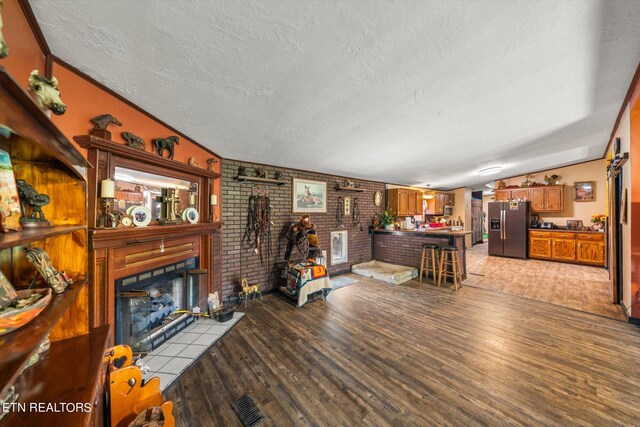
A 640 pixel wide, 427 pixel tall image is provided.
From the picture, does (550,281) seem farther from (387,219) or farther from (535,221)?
(387,219)

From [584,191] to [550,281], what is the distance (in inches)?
143

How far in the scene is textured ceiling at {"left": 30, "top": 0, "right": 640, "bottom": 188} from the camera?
1.31 metres

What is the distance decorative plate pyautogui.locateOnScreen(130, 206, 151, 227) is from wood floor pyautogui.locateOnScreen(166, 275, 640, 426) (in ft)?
4.76

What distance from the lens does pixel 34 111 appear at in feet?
2.35

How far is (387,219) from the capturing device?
602cm

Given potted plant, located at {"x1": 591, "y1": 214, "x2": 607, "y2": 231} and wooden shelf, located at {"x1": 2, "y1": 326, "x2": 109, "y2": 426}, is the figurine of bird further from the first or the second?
wooden shelf, located at {"x1": 2, "y1": 326, "x2": 109, "y2": 426}

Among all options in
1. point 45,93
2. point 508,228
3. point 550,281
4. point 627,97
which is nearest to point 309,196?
point 45,93

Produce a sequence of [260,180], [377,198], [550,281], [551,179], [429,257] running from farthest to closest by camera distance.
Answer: [551,179] → [377,198] → [429,257] → [550,281] → [260,180]

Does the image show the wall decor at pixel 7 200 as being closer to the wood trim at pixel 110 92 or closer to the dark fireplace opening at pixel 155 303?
the wood trim at pixel 110 92

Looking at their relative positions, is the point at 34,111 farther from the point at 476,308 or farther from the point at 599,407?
the point at 476,308

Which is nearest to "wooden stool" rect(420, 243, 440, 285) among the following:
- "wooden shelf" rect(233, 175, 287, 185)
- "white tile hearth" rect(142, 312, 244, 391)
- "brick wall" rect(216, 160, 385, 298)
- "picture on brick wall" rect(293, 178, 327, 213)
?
"brick wall" rect(216, 160, 385, 298)

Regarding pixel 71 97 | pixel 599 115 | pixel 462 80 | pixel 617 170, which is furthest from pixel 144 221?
pixel 617 170

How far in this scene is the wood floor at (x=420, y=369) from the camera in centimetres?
165

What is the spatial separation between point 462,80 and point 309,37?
4.99 ft
